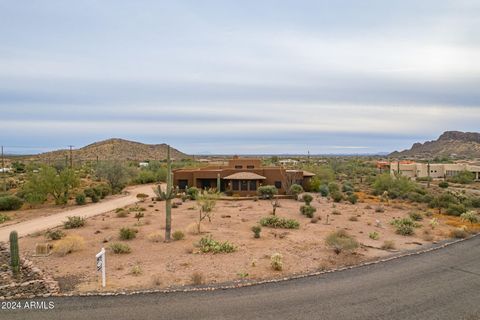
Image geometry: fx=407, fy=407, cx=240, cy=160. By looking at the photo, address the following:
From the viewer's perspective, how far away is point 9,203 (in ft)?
117

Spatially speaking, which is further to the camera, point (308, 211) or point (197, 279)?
point (308, 211)

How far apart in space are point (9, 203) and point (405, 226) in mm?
32249

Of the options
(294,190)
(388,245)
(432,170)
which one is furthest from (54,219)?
(432,170)

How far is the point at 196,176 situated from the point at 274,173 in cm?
931

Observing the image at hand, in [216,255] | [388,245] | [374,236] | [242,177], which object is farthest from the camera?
[242,177]

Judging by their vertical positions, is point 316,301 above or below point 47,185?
below

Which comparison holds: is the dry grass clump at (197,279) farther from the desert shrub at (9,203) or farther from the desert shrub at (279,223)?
the desert shrub at (9,203)

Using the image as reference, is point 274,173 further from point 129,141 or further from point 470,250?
point 129,141

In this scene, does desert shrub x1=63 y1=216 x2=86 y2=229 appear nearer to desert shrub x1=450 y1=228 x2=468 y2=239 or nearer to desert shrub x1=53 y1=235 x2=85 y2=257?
desert shrub x1=53 y1=235 x2=85 y2=257

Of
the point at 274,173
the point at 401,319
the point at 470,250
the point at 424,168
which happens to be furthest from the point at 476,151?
the point at 401,319

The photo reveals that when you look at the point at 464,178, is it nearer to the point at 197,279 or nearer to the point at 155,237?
the point at 155,237

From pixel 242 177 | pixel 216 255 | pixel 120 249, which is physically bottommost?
pixel 216 255

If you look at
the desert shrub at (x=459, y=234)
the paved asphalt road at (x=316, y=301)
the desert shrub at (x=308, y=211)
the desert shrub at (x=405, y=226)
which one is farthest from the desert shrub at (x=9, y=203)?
the desert shrub at (x=459, y=234)

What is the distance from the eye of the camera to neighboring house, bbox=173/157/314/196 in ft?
149
